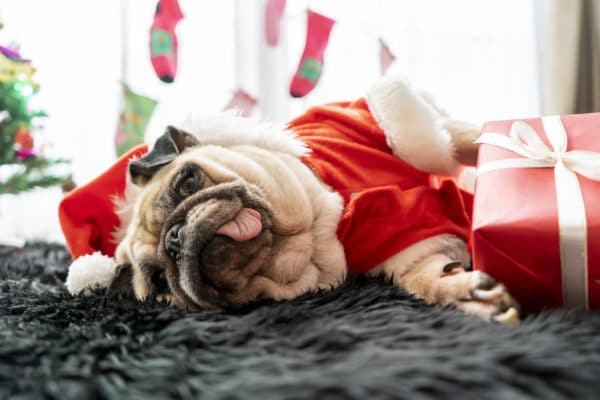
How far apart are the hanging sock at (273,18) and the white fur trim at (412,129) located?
1235 mm

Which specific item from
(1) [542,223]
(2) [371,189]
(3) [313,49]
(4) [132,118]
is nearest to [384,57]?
(3) [313,49]

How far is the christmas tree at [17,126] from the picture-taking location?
204 centimetres

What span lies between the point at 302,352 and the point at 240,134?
2.77 ft

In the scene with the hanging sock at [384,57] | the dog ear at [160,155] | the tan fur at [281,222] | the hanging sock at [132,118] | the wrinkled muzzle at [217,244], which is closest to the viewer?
the wrinkled muzzle at [217,244]

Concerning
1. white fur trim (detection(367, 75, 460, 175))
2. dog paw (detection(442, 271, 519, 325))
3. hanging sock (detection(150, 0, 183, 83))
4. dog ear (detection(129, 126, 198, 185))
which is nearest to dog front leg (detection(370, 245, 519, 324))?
dog paw (detection(442, 271, 519, 325))

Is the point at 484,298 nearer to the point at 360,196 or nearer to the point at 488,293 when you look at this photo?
the point at 488,293

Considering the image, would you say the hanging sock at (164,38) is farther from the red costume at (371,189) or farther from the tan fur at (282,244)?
the tan fur at (282,244)

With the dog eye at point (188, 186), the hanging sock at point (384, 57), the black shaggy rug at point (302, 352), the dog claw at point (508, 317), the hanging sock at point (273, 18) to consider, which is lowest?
the dog claw at point (508, 317)

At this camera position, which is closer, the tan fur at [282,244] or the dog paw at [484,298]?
the dog paw at [484,298]

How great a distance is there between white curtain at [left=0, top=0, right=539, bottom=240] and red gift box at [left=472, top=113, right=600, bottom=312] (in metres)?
1.27

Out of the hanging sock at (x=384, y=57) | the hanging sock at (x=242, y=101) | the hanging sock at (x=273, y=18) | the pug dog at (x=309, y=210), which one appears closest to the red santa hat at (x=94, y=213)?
the pug dog at (x=309, y=210)

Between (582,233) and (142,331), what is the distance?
0.75 meters

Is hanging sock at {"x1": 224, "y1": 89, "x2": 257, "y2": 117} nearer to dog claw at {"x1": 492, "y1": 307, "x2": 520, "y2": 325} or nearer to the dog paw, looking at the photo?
the dog paw

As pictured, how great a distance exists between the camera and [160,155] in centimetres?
135
